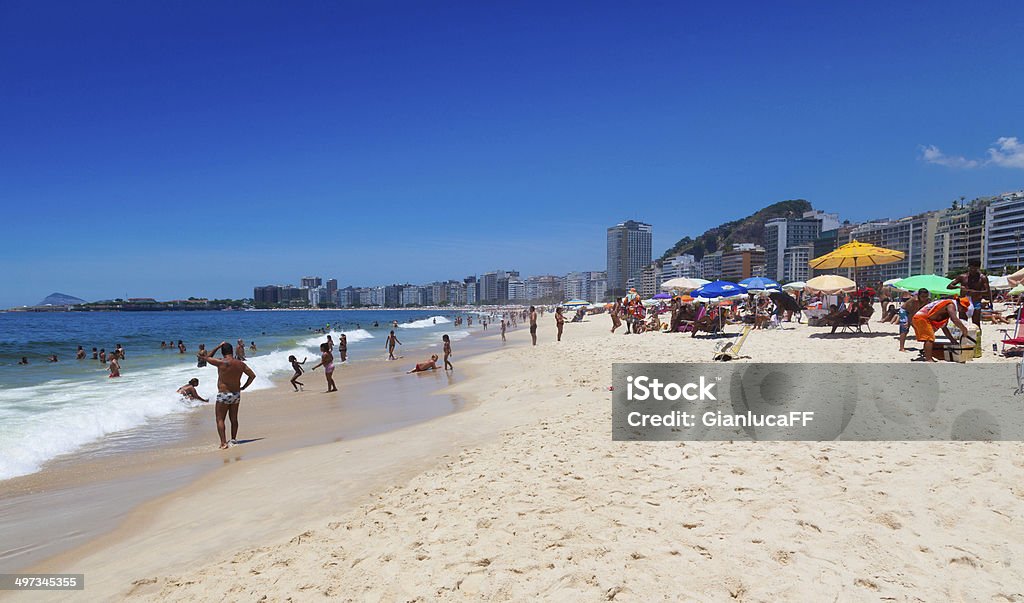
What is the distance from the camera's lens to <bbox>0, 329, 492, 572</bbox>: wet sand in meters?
4.46

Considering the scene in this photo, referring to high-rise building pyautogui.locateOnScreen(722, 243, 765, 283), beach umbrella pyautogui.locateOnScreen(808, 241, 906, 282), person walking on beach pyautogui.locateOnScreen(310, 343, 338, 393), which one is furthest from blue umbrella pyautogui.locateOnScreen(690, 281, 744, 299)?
high-rise building pyautogui.locateOnScreen(722, 243, 765, 283)

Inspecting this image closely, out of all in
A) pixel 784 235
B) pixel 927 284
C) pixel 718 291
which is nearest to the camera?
pixel 927 284

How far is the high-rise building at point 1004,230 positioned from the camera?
79.9 m

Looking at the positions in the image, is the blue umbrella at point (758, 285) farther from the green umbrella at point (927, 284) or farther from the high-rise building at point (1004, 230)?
the high-rise building at point (1004, 230)

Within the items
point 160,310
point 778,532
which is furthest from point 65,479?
point 160,310

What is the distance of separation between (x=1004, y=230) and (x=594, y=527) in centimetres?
11361

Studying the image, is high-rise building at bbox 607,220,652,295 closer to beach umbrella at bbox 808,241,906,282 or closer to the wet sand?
beach umbrella at bbox 808,241,906,282

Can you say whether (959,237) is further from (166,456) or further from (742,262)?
(166,456)

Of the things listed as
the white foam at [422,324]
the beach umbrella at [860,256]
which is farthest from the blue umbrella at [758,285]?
the white foam at [422,324]

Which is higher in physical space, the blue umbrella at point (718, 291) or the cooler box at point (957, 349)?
the blue umbrella at point (718, 291)
